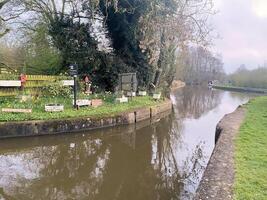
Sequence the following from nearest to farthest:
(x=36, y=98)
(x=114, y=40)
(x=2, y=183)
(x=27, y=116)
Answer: (x=2, y=183), (x=27, y=116), (x=36, y=98), (x=114, y=40)

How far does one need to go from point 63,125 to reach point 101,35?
25.9 ft

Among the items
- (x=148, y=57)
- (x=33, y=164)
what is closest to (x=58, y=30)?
(x=148, y=57)

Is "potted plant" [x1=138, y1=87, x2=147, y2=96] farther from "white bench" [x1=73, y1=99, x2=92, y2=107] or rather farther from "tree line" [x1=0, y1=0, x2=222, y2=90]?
"white bench" [x1=73, y1=99, x2=92, y2=107]

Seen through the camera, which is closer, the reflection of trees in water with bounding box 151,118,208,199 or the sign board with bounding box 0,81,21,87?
the reflection of trees in water with bounding box 151,118,208,199

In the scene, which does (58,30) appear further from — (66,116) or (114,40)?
(66,116)

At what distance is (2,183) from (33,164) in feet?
4.66

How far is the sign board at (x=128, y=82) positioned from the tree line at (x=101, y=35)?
1.24 feet

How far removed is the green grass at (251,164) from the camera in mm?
4995

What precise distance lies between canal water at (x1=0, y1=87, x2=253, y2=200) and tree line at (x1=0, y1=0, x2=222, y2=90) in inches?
200

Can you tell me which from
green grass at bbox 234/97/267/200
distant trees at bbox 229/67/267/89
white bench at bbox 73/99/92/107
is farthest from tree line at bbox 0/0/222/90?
distant trees at bbox 229/67/267/89

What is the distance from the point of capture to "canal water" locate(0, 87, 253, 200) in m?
6.16

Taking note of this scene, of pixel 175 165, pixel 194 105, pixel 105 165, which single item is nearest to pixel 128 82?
pixel 175 165

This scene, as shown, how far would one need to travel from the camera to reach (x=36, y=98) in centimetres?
1323

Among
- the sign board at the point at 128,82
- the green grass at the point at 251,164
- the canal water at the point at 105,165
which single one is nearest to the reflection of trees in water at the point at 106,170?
the canal water at the point at 105,165
